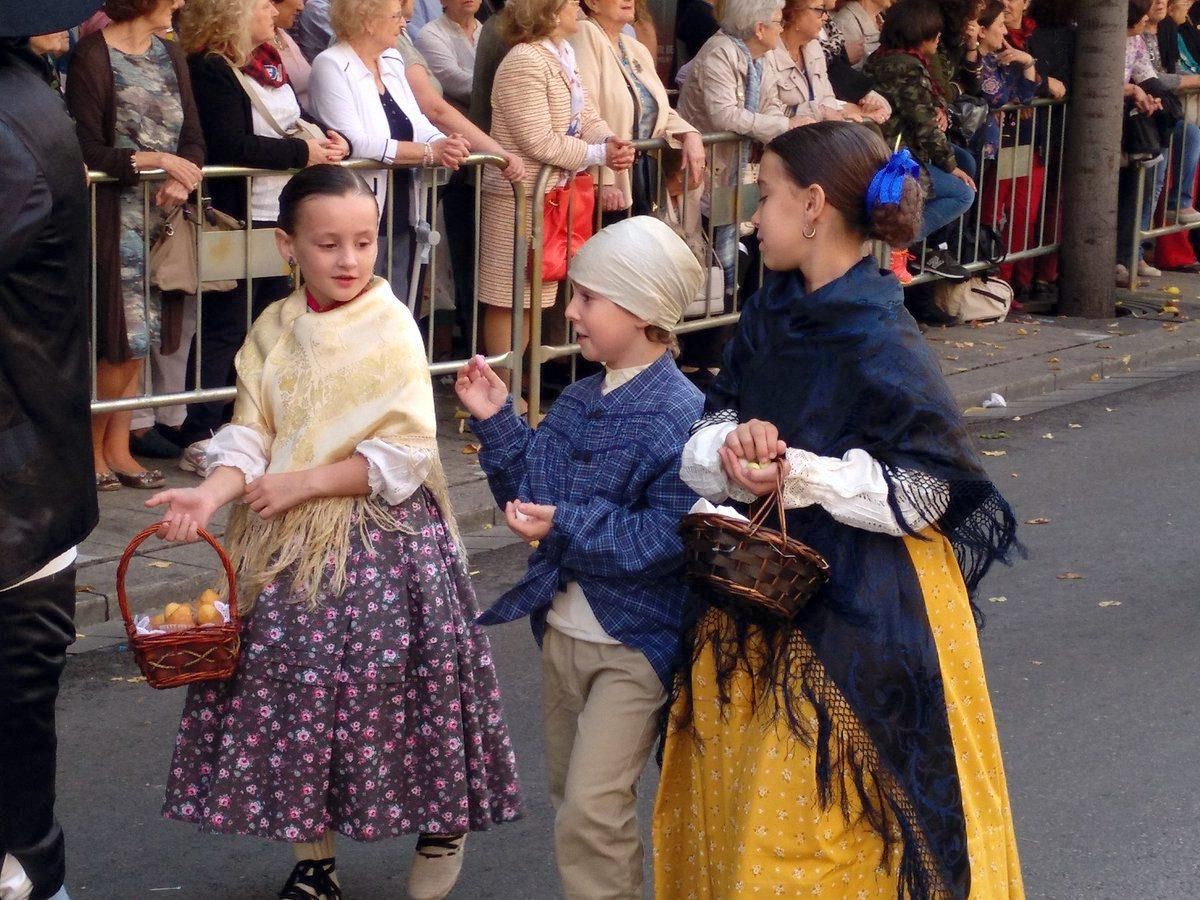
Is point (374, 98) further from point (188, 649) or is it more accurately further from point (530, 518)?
point (530, 518)

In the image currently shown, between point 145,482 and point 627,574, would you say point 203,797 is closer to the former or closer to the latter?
point 627,574

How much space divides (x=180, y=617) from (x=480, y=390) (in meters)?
0.79

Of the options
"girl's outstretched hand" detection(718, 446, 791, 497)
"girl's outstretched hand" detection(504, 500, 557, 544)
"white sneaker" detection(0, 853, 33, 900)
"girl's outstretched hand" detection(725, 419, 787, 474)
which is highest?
"girl's outstretched hand" detection(725, 419, 787, 474)

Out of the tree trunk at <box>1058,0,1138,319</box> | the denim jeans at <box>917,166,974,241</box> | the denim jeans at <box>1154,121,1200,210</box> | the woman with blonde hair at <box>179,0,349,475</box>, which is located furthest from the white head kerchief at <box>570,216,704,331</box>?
the denim jeans at <box>1154,121,1200,210</box>

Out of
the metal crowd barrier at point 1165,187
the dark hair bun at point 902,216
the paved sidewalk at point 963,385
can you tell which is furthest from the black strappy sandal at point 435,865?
the metal crowd barrier at point 1165,187

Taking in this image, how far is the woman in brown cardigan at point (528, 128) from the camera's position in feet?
26.8

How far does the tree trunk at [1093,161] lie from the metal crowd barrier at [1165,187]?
2.95 ft

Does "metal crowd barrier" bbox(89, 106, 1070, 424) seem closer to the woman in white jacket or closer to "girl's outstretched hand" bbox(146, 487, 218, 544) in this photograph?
the woman in white jacket

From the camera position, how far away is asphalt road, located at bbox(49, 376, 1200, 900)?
444cm

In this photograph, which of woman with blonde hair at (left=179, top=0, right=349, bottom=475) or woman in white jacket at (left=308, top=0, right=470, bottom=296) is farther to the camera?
woman in white jacket at (left=308, top=0, right=470, bottom=296)

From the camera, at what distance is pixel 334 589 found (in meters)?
3.89

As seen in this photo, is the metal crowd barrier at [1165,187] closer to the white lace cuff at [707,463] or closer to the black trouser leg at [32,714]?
the white lace cuff at [707,463]

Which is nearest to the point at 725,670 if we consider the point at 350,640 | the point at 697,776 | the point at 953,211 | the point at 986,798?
the point at 697,776

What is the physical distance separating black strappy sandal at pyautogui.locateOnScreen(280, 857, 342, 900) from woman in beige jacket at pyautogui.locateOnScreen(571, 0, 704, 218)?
4965mm
